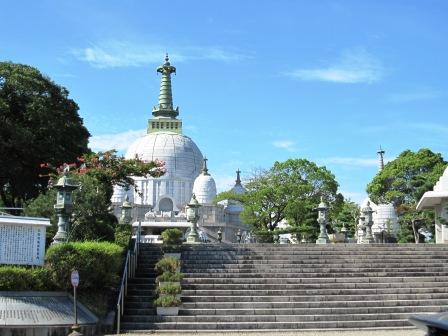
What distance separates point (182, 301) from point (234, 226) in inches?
1821

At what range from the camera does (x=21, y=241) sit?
1672cm

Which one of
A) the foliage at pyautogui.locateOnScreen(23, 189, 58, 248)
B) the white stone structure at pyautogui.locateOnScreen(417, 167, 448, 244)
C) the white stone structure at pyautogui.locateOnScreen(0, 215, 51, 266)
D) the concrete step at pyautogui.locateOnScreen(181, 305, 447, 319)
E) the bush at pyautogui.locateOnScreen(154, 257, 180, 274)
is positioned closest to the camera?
the white stone structure at pyautogui.locateOnScreen(0, 215, 51, 266)

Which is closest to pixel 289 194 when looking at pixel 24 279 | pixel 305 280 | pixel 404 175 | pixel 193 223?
pixel 404 175

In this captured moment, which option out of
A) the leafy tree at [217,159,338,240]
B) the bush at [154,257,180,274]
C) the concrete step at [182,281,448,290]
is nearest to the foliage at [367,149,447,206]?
the leafy tree at [217,159,338,240]

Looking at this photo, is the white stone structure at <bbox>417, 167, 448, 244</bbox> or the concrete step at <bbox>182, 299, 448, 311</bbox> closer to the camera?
the concrete step at <bbox>182, 299, 448, 311</bbox>

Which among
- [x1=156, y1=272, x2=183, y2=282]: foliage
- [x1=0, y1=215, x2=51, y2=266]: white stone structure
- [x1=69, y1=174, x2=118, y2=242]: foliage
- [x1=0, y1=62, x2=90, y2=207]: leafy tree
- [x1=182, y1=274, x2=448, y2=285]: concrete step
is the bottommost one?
[x1=182, y1=274, x2=448, y2=285]: concrete step

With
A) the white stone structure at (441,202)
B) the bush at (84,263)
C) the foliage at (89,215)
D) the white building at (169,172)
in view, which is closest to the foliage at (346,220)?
the white building at (169,172)

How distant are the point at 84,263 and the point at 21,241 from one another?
6.27ft

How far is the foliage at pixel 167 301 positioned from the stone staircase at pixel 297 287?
1.05 feet

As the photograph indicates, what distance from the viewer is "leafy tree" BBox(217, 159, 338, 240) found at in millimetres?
47062

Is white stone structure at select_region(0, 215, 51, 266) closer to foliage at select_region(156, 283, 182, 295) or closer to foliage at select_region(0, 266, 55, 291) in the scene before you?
foliage at select_region(0, 266, 55, 291)

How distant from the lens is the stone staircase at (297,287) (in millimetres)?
17047

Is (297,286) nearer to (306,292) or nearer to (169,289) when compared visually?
(306,292)

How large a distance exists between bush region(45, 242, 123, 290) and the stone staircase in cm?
139
